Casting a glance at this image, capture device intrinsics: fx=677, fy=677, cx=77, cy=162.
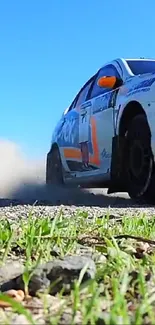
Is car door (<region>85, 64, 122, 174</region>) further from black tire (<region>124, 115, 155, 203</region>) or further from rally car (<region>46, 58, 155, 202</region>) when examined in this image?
black tire (<region>124, 115, 155, 203</region>)

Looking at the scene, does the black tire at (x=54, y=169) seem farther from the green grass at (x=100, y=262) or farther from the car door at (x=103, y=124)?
the green grass at (x=100, y=262)

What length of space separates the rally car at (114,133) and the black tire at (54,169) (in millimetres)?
16

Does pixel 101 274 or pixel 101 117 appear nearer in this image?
pixel 101 274

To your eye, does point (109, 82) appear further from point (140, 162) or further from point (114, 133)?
point (140, 162)

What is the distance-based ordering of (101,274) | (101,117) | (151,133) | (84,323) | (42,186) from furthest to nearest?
(42,186) < (101,117) < (151,133) < (101,274) < (84,323)

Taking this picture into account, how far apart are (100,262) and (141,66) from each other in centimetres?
Result: 588

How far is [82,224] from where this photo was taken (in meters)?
3.14

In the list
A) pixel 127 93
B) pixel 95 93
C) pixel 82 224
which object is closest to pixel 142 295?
pixel 82 224

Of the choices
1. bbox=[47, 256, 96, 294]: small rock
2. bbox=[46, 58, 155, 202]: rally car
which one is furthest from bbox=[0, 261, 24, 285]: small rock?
bbox=[46, 58, 155, 202]: rally car

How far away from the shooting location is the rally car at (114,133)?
6.40 m

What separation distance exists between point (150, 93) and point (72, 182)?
273 cm

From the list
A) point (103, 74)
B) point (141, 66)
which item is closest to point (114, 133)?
point (141, 66)

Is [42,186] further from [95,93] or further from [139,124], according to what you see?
[139,124]

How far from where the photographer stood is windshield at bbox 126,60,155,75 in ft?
24.4
